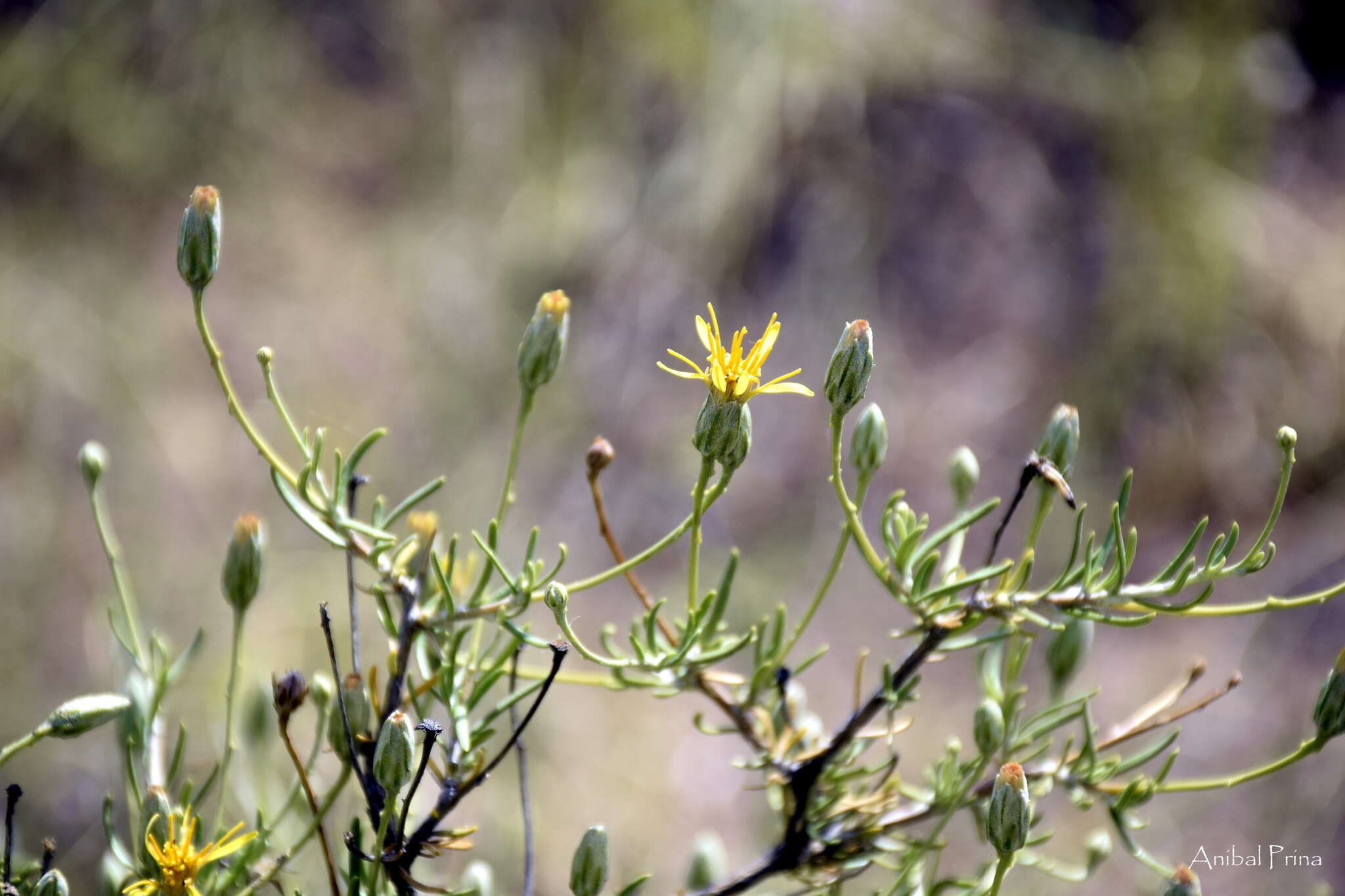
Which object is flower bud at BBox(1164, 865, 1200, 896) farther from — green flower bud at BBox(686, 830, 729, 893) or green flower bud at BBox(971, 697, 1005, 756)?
green flower bud at BBox(686, 830, 729, 893)

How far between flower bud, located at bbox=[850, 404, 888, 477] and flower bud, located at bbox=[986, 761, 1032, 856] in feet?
0.53

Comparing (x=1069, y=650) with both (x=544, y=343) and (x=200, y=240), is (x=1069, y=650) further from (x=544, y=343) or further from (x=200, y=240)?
(x=200, y=240)

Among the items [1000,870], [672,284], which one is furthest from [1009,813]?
[672,284]

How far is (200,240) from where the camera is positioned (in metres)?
0.51

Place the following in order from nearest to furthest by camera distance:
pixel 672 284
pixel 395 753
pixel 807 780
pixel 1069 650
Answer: pixel 395 753
pixel 807 780
pixel 1069 650
pixel 672 284

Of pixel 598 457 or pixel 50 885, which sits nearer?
pixel 50 885

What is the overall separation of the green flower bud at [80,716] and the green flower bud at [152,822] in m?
0.04

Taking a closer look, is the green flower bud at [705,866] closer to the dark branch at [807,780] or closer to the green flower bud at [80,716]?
the dark branch at [807,780]

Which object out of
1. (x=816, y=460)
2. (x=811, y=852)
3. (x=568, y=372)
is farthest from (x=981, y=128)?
(x=811, y=852)

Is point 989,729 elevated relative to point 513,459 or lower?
lower

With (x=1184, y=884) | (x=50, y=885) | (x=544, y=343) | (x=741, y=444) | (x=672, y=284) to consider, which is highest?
(x=672, y=284)

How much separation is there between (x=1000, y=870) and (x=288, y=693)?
0.31 m

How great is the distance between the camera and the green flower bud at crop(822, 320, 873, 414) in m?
0.48

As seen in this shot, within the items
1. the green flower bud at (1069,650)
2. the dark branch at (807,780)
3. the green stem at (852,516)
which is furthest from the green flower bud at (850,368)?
the green flower bud at (1069,650)
